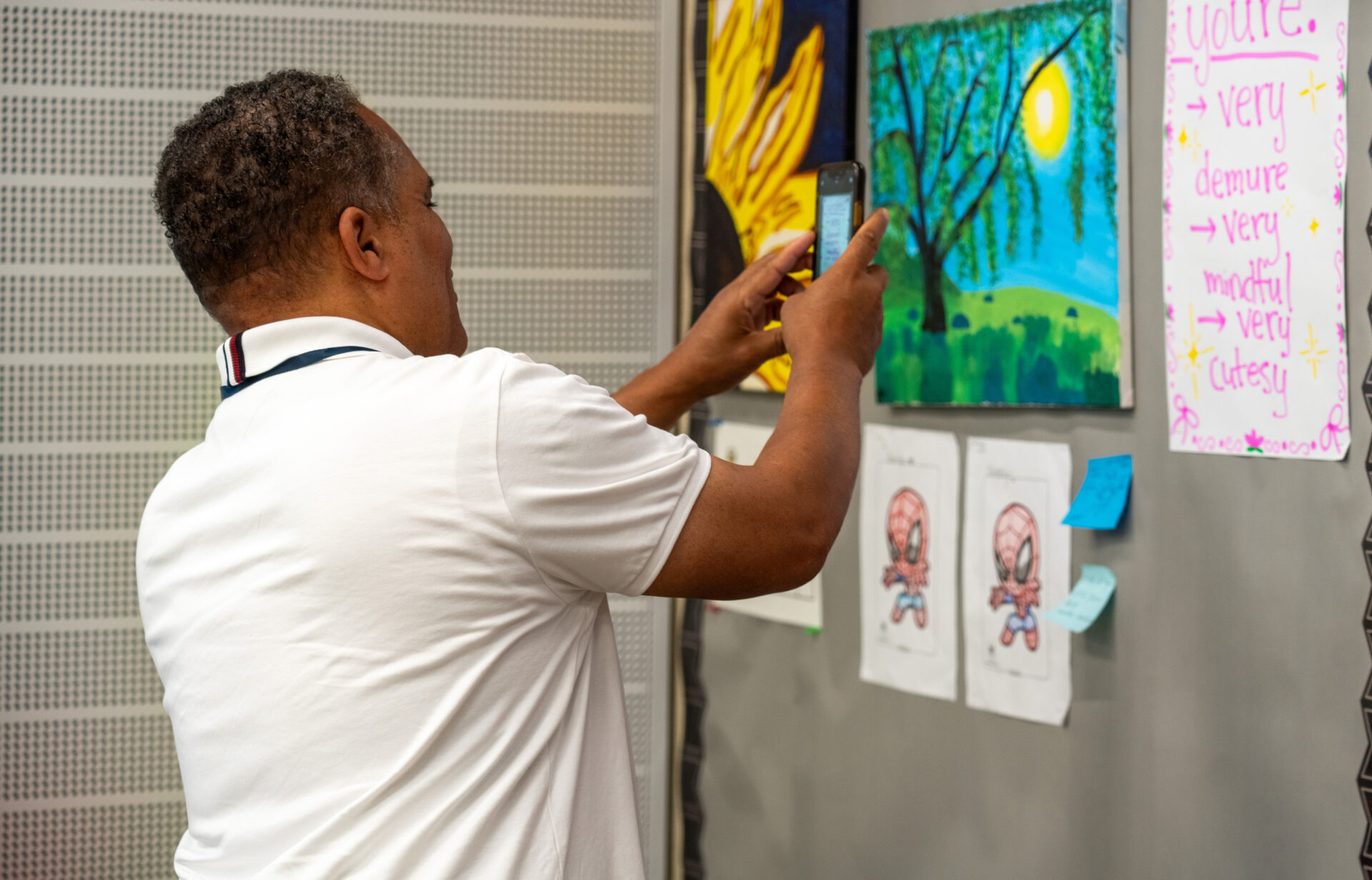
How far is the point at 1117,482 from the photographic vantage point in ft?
4.52

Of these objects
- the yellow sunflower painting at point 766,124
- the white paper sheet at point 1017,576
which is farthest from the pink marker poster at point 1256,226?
the yellow sunflower painting at point 766,124

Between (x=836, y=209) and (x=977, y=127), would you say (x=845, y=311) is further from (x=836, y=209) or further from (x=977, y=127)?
(x=977, y=127)

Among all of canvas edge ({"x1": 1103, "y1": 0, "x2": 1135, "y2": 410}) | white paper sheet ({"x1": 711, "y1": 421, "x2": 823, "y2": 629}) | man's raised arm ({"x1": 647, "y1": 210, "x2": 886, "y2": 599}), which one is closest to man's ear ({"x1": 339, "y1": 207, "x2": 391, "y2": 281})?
man's raised arm ({"x1": 647, "y1": 210, "x2": 886, "y2": 599})

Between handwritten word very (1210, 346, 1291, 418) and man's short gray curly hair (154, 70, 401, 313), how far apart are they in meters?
0.83

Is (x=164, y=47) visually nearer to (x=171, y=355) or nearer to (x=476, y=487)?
(x=171, y=355)

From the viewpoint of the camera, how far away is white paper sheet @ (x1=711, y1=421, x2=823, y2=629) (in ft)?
6.12

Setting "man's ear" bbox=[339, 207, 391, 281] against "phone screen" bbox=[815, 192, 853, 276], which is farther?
"phone screen" bbox=[815, 192, 853, 276]

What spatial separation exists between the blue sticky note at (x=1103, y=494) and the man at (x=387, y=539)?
52 cm

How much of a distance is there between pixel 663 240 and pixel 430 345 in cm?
114

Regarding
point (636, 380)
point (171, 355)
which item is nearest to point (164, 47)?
point (171, 355)

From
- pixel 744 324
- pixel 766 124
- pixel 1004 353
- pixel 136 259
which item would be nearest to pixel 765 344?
pixel 744 324

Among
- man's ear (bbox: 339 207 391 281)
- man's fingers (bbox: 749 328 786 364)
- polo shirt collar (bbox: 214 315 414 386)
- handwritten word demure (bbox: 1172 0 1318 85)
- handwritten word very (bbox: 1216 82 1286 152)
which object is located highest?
handwritten word demure (bbox: 1172 0 1318 85)

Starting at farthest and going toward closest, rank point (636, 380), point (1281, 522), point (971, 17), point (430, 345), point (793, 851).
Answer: point (793, 851)
point (971, 17)
point (636, 380)
point (1281, 522)
point (430, 345)

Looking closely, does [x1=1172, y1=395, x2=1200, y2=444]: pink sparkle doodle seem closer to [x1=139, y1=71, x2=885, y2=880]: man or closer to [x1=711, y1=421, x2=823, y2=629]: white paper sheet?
[x1=139, y1=71, x2=885, y2=880]: man
